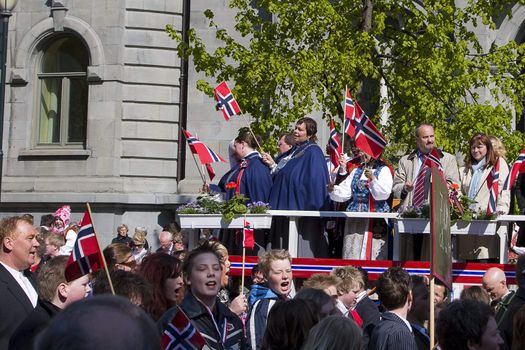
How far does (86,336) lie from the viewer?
9.50 feet

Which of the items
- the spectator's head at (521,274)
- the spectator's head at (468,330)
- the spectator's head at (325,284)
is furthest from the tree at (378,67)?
the spectator's head at (468,330)

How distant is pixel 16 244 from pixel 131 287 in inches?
47.3

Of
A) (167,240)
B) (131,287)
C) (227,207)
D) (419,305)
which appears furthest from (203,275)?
(167,240)

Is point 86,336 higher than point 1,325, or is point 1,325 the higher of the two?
point 86,336

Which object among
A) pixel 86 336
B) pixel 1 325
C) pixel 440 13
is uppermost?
pixel 440 13

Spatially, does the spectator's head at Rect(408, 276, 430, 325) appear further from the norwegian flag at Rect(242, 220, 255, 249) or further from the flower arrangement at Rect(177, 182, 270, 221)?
the flower arrangement at Rect(177, 182, 270, 221)

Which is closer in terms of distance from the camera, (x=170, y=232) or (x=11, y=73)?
(x=170, y=232)

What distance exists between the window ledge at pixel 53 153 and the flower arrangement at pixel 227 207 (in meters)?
11.4

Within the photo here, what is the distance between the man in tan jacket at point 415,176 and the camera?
487 inches

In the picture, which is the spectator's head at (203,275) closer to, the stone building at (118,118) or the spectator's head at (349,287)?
the spectator's head at (349,287)

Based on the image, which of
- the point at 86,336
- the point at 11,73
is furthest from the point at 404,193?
the point at 11,73

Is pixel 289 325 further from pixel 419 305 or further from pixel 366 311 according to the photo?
pixel 366 311

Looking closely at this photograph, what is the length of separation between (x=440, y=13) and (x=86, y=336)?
17.3m

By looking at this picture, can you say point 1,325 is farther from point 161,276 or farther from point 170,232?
point 170,232
